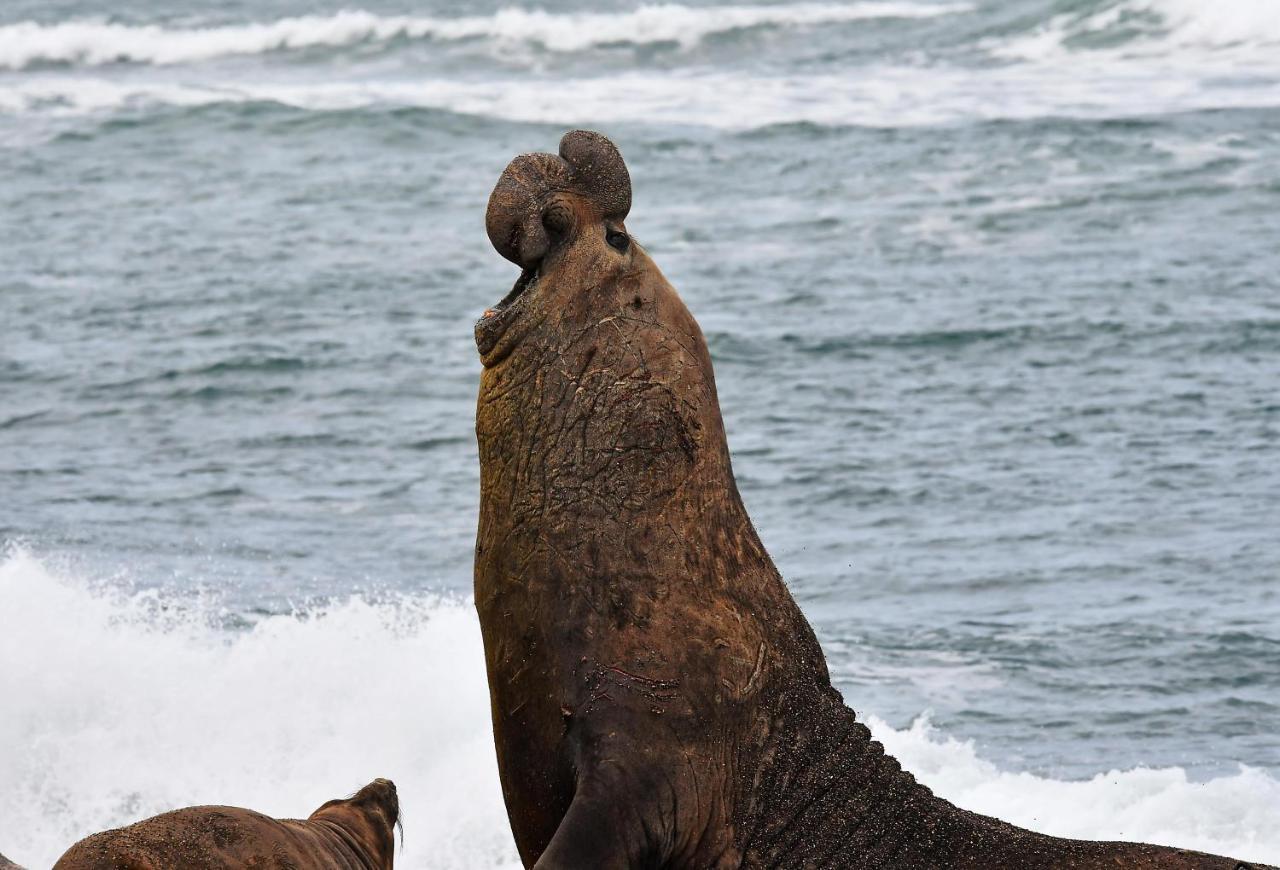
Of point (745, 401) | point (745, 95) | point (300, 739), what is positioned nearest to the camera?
point (300, 739)

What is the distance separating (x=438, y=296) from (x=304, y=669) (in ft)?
35.9

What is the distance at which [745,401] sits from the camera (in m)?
16.9

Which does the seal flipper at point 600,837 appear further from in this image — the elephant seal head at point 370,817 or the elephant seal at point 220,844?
the elephant seal head at point 370,817

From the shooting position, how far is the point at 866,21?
39219mm

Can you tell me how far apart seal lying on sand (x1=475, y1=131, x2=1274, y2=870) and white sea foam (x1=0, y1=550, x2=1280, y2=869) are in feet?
12.0

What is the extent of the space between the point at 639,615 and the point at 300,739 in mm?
5349

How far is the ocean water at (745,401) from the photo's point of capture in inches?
376

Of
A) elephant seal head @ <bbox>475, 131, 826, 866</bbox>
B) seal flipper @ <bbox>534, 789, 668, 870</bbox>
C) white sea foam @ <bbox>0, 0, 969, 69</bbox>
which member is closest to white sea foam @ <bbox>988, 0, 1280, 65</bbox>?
white sea foam @ <bbox>0, 0, 969, 69</bbox>

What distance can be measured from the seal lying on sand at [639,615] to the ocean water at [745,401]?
3.68 m

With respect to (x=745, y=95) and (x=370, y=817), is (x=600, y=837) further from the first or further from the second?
(x=745, y=95)

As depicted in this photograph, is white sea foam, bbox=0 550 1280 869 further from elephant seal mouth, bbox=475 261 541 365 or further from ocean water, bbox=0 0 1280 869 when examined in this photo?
elephant seal mouth, bbox=475 261 541 365

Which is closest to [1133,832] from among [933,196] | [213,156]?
[933,196]

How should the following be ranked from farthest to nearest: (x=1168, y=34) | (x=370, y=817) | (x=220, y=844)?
(x=1168, y=34), (x=370, y=817), (x=220, y=844)

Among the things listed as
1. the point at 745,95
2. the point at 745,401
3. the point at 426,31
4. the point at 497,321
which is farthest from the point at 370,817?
the point at 426,31
